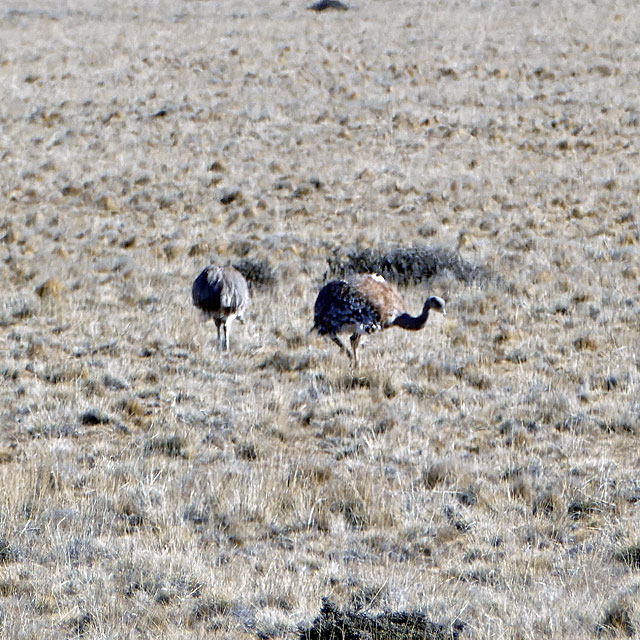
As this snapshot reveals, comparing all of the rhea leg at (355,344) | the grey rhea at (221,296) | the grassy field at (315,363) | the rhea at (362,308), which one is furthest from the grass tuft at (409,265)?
the rhea at (362,308)

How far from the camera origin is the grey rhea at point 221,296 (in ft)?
36.4

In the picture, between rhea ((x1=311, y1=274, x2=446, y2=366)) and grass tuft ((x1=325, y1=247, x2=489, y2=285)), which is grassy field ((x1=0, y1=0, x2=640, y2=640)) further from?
rhea ((x1=311, y1=274, x2=446, y2=366))

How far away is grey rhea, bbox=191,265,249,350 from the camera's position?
1109 cm

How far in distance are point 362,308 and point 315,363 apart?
45.3 inches

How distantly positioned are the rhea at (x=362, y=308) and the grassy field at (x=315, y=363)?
54 centimetres

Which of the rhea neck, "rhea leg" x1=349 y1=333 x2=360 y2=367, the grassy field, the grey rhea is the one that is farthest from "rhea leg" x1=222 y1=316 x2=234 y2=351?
the rhea neck

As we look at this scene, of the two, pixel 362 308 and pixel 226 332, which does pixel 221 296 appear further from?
pixel 362 308

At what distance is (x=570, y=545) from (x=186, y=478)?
9.19 feet

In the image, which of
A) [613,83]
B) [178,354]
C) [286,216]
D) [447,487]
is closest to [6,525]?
[447,487]

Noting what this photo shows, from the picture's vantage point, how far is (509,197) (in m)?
19.7

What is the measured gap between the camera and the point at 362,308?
10.0 meters

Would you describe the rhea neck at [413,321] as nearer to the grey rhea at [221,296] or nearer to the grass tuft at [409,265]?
the grey rhea at [221,296]

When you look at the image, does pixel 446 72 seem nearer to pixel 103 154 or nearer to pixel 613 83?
pixel 613 83

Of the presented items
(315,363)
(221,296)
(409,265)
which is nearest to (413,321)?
(315,363)
